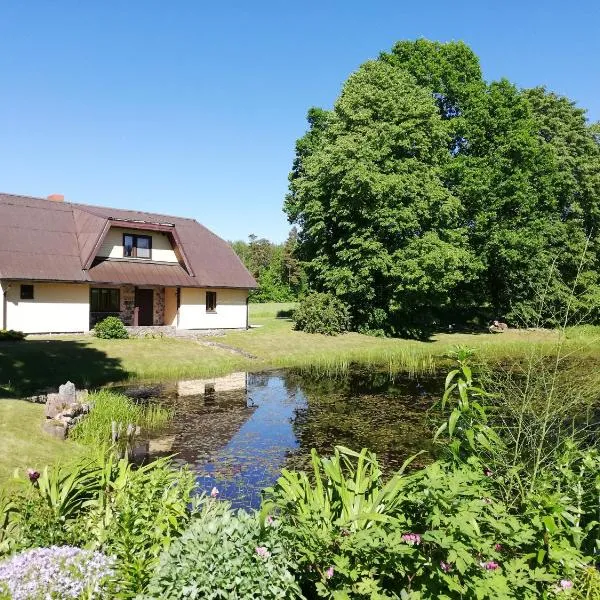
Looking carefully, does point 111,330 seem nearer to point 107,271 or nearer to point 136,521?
point 107,271

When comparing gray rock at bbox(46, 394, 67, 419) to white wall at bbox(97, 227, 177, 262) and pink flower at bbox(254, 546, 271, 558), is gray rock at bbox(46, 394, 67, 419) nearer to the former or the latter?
pink flower at bbox(254, 546, 271, 558)

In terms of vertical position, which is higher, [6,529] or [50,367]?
[50,367]

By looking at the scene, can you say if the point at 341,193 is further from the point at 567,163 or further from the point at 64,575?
the point at 64,575

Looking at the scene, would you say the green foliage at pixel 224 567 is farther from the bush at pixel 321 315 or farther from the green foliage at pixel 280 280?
the green foliage at pixel 280 280

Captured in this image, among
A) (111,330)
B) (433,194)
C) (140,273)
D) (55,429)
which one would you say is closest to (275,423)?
(55,429)

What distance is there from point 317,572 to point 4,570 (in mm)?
2624

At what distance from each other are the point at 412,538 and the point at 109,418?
34.1 feet

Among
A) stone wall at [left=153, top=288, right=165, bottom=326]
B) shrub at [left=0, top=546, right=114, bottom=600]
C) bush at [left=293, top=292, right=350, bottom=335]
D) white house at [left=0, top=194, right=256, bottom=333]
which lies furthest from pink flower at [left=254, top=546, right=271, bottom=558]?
stone wall at [left=153, top=288, right=165, bottom=326]

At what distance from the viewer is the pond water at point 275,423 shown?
11234mm

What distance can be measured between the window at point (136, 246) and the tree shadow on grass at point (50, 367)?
359 inches

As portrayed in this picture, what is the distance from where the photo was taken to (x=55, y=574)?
4.25 meters

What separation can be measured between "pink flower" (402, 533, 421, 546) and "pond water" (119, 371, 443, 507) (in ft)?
17.2

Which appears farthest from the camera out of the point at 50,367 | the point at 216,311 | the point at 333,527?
the point at 216,311

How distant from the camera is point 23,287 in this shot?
90.8ft
